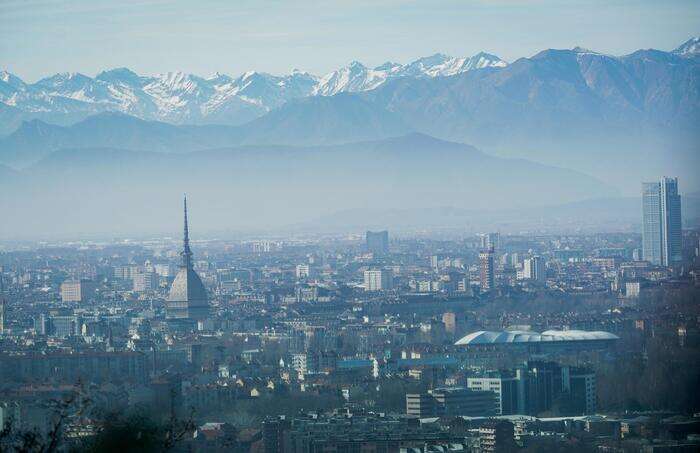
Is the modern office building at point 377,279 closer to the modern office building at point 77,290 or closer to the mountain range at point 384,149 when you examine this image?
the modern office building at point 77,290

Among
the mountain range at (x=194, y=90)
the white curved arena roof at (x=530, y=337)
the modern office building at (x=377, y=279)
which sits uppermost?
the mountain range at (x=194, y=90)

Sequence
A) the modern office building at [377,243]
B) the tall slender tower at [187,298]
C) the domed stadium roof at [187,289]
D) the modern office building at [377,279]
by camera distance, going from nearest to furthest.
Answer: the tall slender tower at [187,298] → the domed stadium roof at [187,289] → the modern office building at [377,279] → the modern office building at [377,243]

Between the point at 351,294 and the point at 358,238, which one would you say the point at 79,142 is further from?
the point at 351,294

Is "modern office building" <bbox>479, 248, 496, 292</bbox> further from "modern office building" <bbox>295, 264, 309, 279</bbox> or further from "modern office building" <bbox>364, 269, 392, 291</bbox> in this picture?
"modern office building" <bbox>295, 264, 309, 279</bbox>

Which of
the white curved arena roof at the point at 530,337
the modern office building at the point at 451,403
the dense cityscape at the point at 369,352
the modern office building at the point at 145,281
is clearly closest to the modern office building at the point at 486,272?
the dense cityscape at the point at 369,352

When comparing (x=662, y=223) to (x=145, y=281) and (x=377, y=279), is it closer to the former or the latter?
(x=377, y=279)

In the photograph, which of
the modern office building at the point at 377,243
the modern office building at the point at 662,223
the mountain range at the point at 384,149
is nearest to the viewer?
the modern office building at the point at 662,223
